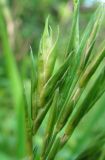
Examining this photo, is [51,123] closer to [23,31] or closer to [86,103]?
[86,103]

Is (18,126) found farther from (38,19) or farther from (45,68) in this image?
(38,19)

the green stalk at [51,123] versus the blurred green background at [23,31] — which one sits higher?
the green stalk at [51,123]

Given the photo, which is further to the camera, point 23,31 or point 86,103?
point 23,31

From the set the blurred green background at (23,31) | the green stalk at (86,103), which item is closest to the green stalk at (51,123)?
the green stalk at (86,103)

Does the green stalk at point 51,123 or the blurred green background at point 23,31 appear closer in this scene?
the green stalk at point 51,123

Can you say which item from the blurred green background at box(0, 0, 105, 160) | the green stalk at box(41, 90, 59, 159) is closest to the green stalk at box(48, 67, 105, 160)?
the green stalk at box(41, 90, 59, 159)

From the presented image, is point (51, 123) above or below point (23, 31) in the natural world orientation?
above

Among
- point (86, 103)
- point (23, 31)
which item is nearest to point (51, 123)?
point (86, 103)

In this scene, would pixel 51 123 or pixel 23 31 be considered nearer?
pixel 51 123

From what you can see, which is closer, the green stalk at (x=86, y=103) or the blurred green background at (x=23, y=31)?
the green stalk at (x=86, y=103)

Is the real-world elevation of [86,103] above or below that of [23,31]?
above

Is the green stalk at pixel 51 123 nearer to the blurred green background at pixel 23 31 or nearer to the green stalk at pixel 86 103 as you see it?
the green stalk at pixel 86 103
